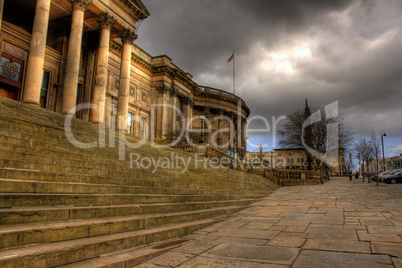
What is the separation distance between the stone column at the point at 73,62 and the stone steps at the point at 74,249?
12264 millimetres

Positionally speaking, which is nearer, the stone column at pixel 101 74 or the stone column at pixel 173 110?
the stone column at pixel 101 74

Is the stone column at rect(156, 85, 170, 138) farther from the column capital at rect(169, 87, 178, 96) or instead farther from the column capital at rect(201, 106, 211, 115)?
the column capital at rect(201, 106, 211, 115)

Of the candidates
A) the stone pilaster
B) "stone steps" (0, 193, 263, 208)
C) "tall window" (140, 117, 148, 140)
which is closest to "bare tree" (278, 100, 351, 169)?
the stone pilaster

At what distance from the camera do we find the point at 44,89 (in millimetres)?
18406

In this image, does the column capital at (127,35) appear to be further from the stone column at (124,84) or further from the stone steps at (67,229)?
the stone steps at (67,229)

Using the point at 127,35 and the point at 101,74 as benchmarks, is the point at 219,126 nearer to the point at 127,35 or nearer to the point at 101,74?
the point at 127,35

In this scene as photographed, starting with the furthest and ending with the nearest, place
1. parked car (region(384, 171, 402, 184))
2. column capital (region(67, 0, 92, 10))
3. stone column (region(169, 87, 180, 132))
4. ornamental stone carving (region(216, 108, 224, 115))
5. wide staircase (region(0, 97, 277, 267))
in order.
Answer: ornamental stone carving (region(216, 108, 224, 115)) < stone column (region(169, 87, 180, 132)) < parked car (region(384, 171, 402, 184)) < column capital (region(67, 0, 92, 10)) < wide staircase (region(0, 97, 277, 267))

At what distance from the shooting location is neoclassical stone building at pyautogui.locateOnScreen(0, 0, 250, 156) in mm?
15031

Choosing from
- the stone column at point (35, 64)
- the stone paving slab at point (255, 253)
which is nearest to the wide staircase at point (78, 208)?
the stone paving slab at point (255, 253)

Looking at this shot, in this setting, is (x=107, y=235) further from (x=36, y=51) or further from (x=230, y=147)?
(x=230, y=147)

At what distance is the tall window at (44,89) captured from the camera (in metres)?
18.2

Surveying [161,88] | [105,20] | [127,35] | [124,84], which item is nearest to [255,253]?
[124,84]

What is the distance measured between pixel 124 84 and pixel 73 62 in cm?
470

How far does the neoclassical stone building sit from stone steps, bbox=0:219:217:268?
11260 millimetres
